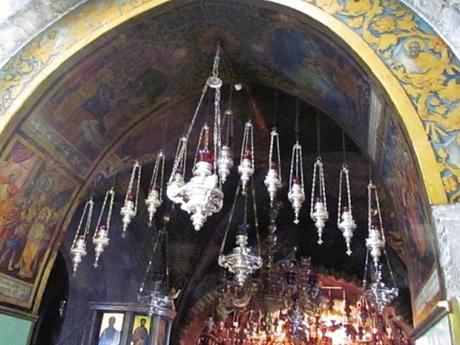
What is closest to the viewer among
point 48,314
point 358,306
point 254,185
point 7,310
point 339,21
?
point 339,21

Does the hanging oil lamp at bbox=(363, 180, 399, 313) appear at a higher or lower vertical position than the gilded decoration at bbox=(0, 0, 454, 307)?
lower

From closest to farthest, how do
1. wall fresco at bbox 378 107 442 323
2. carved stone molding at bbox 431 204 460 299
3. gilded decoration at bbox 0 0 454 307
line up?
carved stone molding at bbox 431 204 460 299 → wall fresco at bbox 378 107 442 323 → gilded decoration at bbox 0 0 454 307

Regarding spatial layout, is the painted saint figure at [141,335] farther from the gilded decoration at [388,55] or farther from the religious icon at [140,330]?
the gilded decoration at [388,55]

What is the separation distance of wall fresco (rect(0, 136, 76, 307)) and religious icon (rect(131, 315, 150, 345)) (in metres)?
4.13

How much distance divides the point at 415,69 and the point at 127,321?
8.57 meters

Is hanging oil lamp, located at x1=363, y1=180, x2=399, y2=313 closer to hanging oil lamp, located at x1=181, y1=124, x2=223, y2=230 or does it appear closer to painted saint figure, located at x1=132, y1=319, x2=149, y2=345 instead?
hanging oil lamp, located at x1=181, y1=124, x2=223, y2=230

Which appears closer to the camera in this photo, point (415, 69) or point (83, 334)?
point (415, 69)

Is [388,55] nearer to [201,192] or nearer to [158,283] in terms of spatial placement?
[201,192]

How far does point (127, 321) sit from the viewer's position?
10.8 meters

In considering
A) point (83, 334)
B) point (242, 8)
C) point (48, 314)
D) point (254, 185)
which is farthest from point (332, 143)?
point (48, 314)

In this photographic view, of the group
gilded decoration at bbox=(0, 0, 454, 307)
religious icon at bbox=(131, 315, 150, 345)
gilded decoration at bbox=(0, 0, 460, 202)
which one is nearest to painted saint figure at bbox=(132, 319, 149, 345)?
religious icon at bbox=(131, 315, 150, 345)

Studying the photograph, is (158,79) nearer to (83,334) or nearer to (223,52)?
(223,52)

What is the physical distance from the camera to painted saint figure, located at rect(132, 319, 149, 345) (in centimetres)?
1062

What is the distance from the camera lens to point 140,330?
35.3ft
